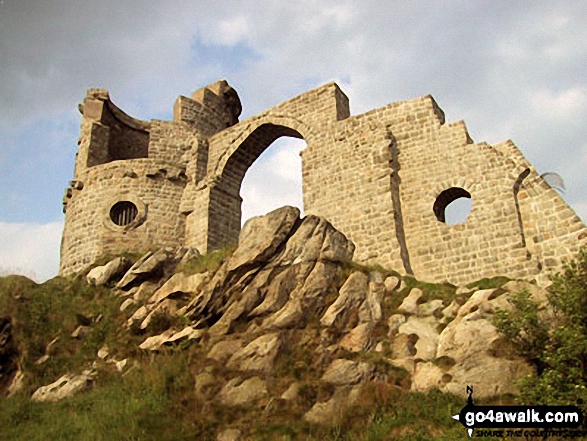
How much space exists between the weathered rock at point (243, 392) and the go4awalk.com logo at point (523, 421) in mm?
3649

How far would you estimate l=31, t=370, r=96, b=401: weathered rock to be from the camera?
1237 centimetres

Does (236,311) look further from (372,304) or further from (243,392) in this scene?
(372,304)

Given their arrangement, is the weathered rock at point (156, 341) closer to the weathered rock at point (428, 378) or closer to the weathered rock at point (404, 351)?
the weathered rock at point (404, 351)

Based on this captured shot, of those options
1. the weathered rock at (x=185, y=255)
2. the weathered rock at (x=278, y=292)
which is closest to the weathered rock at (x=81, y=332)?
the weathered rock at (x=185, y=255)

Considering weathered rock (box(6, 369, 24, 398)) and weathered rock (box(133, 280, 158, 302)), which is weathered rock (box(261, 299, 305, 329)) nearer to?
weathered rock (box(133, 280, 158, 302))

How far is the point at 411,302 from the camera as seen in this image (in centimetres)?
1273

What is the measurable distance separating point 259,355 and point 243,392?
40.2 inches

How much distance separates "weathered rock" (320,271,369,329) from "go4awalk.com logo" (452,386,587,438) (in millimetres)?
3712

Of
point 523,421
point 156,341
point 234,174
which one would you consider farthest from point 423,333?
point 234,174

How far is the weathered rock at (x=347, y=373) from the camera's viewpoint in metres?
10.6

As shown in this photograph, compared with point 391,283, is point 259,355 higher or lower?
lower

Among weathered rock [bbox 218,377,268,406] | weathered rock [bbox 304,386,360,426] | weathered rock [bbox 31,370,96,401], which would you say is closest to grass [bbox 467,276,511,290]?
weathered rock [bbox 304,386,360,426]

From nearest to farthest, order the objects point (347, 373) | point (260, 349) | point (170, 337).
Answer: point (347, 373), point (260, 349), point (170, 337)

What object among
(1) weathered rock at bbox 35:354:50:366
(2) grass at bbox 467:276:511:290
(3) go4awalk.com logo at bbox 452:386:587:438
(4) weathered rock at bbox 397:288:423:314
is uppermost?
(2) grass at bbox 467:276:511:290
